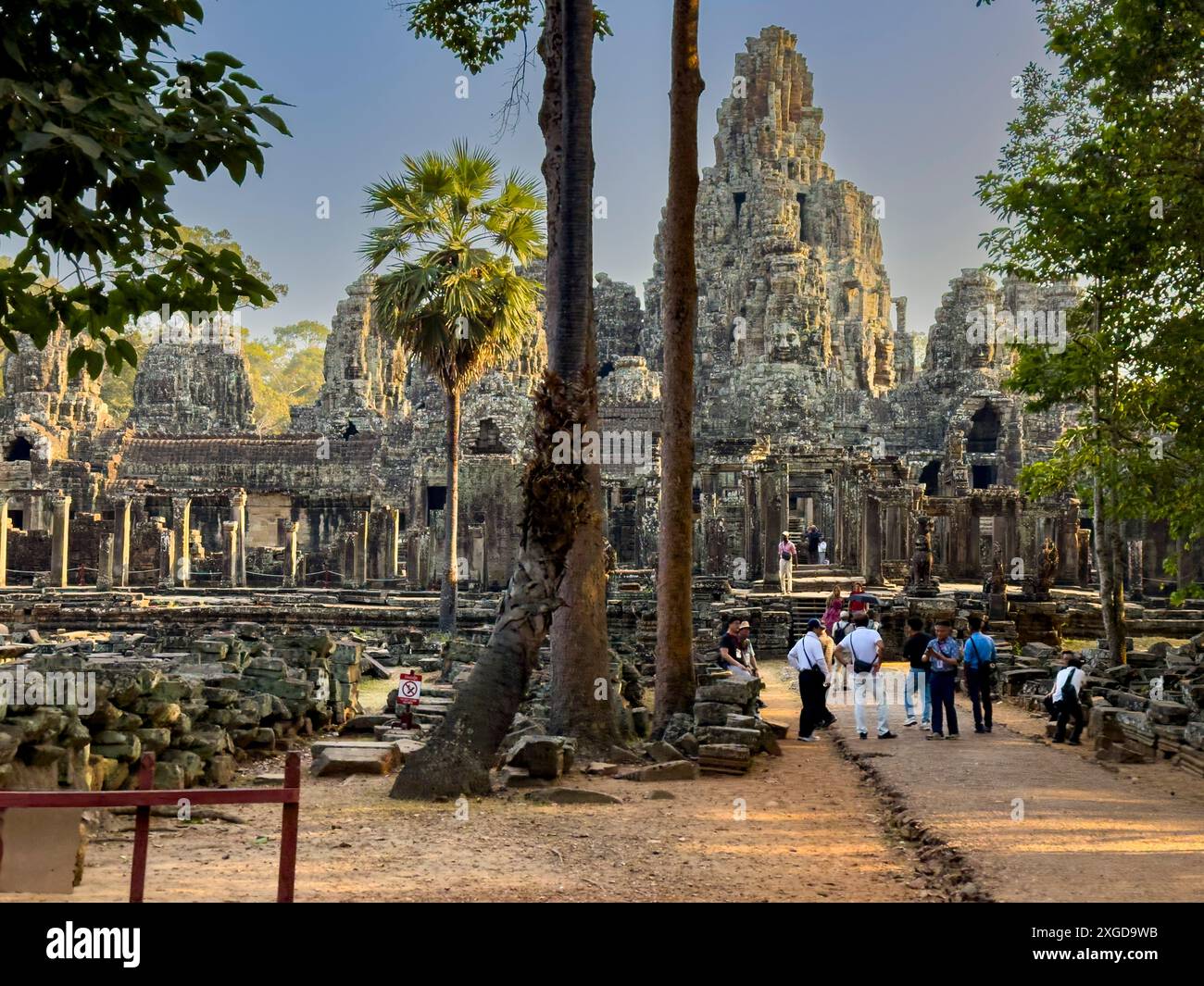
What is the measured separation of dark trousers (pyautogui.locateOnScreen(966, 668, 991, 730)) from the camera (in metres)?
13.2

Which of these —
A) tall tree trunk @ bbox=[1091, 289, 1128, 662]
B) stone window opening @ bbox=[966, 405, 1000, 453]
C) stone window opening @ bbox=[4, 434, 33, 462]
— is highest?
→ stone window opening @ bbox=[966, 405, 1000, 453]

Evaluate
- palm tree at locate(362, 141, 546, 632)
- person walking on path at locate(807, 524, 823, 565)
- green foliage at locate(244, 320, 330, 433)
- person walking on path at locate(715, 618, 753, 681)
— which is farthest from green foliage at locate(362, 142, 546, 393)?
green foliage at locate(244, 320, 330, 433)

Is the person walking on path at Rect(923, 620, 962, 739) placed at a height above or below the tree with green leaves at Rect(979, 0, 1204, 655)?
below

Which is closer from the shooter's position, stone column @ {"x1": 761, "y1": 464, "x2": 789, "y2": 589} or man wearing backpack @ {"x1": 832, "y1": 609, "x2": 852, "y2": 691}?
man wearing backpack @ {"x1": 832, "y1": 609, "x2": 852, "y2": 691}

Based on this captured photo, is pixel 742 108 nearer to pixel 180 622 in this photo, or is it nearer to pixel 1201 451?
pixel 180 622

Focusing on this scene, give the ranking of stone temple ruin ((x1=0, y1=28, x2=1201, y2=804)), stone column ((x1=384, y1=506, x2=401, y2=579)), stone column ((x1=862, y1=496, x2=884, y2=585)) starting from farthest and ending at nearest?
stone column ((x1=384, y1=506, x2=401, y2=579))
stone column ((x1=862, y1=496, x2=884, y2=585))
stone temple ruin ((x1=0, y1=28, x2=1201, y2=804))

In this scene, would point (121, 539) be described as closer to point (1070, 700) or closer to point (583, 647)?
point (583, 647)

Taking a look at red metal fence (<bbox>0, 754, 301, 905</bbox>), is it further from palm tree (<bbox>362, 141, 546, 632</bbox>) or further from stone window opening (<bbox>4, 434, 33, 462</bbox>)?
stone window opening (<bbox>4, 434, 33, 462</bbox>)

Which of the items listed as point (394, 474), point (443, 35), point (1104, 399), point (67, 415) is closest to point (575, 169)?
point (443, 35)

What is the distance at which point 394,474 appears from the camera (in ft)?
153

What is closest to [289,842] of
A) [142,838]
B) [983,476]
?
[142,838]

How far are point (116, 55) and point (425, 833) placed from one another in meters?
4.93

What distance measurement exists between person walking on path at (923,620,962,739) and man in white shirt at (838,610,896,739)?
1.59 feet

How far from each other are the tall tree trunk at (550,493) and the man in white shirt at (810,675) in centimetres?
339
